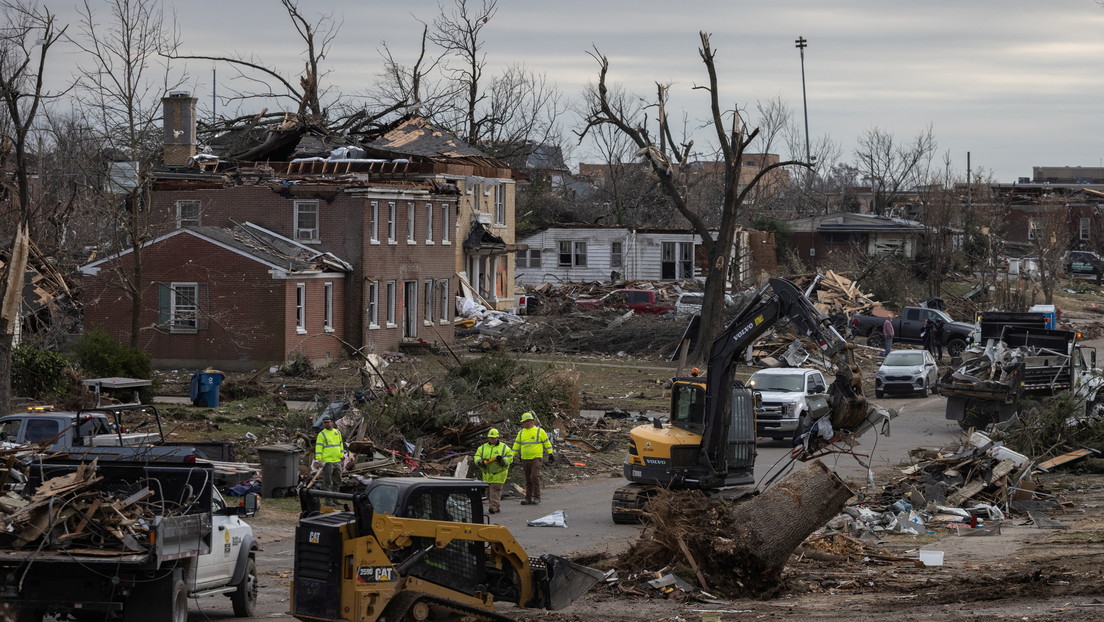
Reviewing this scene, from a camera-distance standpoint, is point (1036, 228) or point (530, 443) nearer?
point (530, 443)

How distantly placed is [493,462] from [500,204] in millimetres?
43117

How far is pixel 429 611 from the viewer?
11258 millimetres

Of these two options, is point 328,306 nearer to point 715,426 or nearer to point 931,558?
point 715,426

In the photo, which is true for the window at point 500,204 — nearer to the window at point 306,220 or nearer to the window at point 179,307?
the window at point 306,220

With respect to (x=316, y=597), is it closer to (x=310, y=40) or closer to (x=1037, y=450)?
(x=1037, y=450)

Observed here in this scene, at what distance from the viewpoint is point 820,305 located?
2133 inches

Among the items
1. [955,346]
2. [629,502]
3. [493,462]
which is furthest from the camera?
[955,346]

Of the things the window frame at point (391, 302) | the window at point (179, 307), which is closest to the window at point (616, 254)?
the window frame at point (391, 302)

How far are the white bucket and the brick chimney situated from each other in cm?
3806

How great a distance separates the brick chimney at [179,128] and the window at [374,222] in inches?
345

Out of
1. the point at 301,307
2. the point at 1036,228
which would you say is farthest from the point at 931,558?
the point at 1036,228

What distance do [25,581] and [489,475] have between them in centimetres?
1011

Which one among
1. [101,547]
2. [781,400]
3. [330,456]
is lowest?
[330,456]

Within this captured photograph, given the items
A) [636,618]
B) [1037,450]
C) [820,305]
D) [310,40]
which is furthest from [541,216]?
[636,618]
